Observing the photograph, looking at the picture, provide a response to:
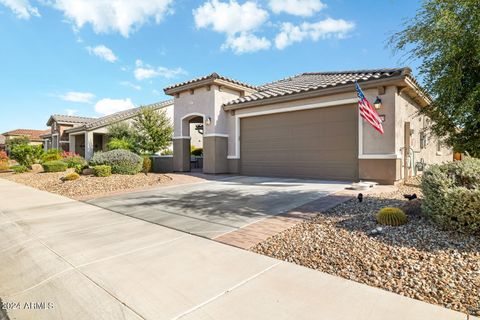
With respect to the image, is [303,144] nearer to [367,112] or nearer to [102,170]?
[367,112]

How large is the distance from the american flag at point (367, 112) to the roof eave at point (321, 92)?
1216 millimetres

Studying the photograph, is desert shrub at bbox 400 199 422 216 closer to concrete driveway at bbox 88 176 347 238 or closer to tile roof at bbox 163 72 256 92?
concrete driveway at bbox 88 176 347 238

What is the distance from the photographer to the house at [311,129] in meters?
9.54

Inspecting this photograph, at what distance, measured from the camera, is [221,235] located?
4617mm

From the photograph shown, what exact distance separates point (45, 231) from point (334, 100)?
10288 mm

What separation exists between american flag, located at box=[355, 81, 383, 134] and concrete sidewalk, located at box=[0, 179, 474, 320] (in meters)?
6.78

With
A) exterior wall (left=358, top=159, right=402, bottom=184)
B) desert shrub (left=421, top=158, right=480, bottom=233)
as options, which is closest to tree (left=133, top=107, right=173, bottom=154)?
exterior wall (left=358, top=159, right=402, bottom=184)

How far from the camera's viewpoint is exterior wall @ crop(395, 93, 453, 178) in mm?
9426

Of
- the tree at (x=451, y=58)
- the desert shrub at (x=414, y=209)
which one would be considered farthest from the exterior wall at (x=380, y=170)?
the desert shrub at (x=414, y=209)

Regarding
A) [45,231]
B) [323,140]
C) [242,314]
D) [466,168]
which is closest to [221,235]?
[242,314]

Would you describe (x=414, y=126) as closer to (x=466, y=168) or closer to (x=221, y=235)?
(x=466, y=168)

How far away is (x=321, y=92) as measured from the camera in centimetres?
1083

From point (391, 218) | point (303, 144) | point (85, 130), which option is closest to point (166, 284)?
point (391, 218)

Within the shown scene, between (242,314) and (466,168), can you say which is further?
(466,168)
